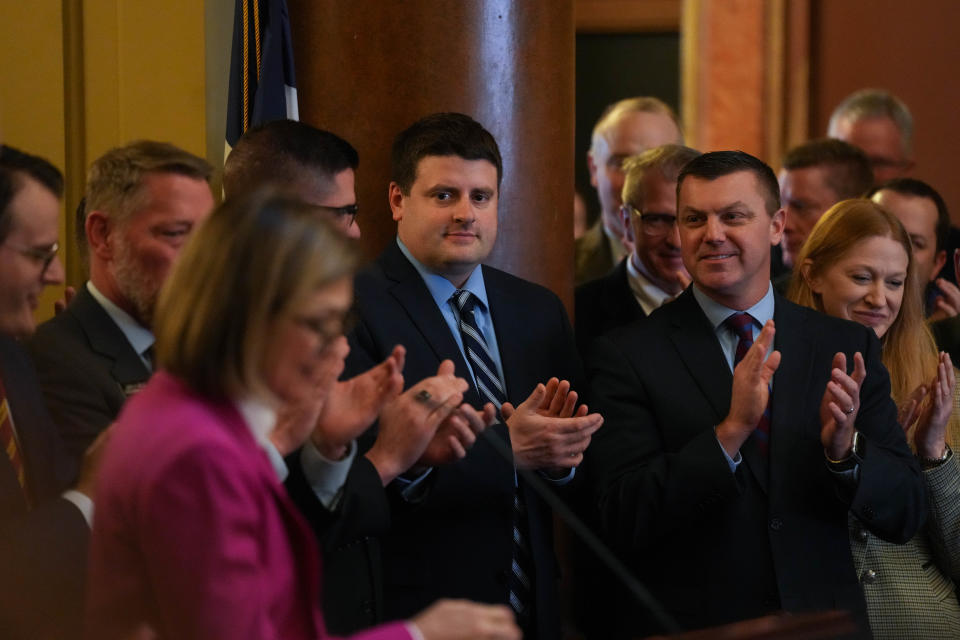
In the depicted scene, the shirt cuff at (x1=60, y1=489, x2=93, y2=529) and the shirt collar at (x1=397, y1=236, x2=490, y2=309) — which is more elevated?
the shirt collar at (x1=397, y1=236, x2=490, y2=309)

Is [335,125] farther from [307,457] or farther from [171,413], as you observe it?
[171,413]

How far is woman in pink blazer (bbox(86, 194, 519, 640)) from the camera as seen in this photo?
1630 mm

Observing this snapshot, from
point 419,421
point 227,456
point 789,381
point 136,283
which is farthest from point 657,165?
point 227,456

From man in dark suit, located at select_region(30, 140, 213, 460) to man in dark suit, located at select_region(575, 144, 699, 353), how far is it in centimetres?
166

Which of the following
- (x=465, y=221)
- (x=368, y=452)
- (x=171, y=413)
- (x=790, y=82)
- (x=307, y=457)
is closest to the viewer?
(x=171, y=413)

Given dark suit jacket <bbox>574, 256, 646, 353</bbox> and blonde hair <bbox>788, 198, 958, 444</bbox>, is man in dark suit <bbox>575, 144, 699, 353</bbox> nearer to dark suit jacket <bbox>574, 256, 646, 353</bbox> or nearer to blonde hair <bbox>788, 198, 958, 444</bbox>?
dark suit jacket <bbox>574, 256, 646, 353</bbox>

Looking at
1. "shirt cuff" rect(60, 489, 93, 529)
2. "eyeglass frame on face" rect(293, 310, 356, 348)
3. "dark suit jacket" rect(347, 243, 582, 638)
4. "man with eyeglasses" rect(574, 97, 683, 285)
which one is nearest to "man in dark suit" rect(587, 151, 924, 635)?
"dark suit jacket" rect(347, 243, 582, 638)

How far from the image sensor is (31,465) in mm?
2492

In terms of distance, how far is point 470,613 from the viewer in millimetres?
1774

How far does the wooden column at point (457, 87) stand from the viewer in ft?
12.2

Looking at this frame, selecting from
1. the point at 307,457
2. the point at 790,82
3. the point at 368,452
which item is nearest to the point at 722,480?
the point at 368,452

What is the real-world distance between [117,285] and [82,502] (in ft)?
1.94

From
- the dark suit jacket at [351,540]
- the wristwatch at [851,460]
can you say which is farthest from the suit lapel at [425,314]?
the wristwatch at [851,460]

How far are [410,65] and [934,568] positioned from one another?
75.0 inches
